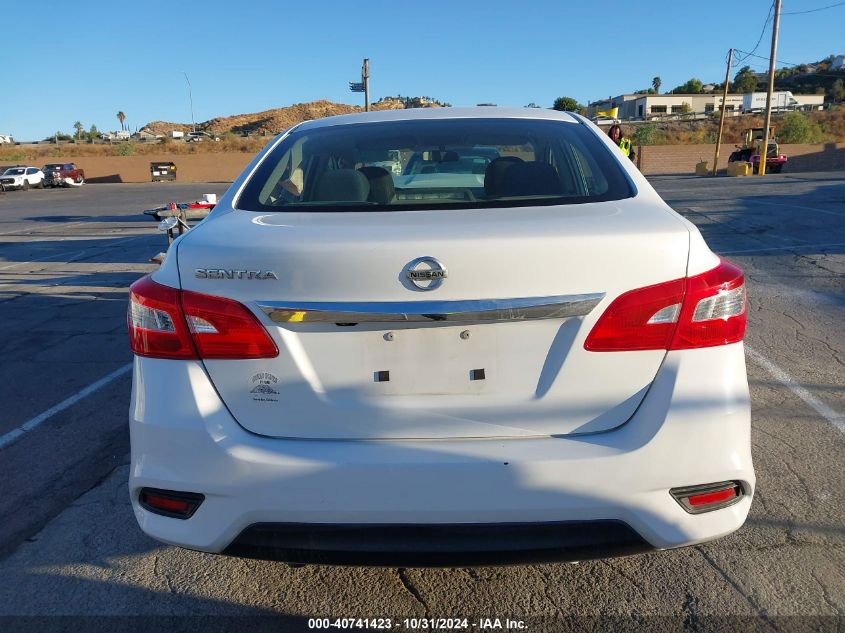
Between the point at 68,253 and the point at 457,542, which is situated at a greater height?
the point at 457,542

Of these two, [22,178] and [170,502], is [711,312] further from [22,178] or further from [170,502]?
[22,178]

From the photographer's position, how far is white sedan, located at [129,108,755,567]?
191 cm

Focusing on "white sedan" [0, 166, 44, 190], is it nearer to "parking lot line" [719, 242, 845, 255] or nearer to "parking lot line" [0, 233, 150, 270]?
"parking lot line" [0, 233, 150, 270]

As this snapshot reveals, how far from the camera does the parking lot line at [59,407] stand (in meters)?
4.05

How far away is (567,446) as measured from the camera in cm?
195

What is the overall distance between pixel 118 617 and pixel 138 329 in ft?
3.64

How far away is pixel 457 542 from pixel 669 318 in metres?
0.89

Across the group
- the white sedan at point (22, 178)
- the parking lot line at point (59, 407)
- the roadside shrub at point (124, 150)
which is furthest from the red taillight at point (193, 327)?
the roadside shrub at point (124, 150)

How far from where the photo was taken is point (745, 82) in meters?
109

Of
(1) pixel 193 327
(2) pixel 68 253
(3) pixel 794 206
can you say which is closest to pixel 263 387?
(1) pixel 193 327

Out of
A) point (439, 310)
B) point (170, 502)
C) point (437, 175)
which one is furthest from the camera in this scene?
point (437, 175)

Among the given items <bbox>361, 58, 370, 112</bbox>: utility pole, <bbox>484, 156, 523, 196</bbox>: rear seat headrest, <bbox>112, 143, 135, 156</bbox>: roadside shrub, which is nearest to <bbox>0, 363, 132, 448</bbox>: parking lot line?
<bbox>484, 156, 523, 196</bbox>: rear seat headrest

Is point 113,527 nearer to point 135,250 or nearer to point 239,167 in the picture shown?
point 135,250

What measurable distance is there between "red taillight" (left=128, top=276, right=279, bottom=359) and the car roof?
4.85 feet
